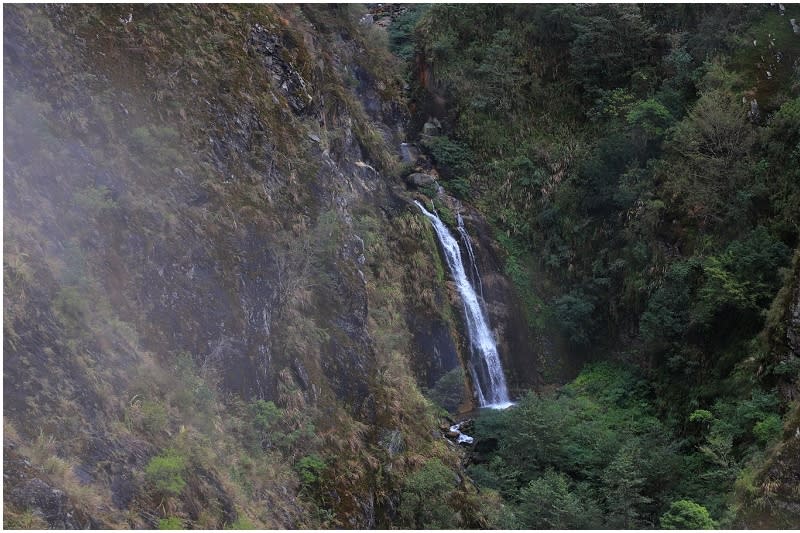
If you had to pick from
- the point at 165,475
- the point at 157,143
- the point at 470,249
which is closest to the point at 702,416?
the point at 470,249

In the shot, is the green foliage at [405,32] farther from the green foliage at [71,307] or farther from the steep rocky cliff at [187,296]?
the green foliage at [71,307]

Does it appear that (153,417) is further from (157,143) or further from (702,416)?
(702,416)

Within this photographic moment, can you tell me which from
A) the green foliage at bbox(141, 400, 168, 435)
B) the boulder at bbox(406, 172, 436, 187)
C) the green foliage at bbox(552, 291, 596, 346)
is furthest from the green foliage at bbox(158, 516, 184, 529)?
the boulder at bbox(406, 172, 436, 187)

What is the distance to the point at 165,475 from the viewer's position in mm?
10953

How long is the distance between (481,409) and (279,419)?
36.2ft

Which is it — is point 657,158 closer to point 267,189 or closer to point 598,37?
point 598,37

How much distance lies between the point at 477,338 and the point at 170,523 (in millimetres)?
16964

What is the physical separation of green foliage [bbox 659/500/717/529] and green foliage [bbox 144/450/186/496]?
Result: 999 centimetres

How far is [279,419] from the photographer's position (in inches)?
588

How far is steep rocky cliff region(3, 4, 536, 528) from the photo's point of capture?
425 inches

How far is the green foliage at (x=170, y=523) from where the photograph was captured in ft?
34.1

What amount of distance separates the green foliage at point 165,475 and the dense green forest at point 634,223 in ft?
26.0

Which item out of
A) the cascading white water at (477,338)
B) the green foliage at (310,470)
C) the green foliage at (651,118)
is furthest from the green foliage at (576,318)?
the green foliage at (310,470)

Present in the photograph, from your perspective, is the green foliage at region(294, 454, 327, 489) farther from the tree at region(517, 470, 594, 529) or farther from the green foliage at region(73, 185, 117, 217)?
the green foliage at region(73, 185, 117, 217)
